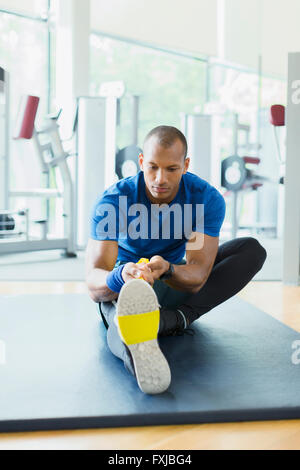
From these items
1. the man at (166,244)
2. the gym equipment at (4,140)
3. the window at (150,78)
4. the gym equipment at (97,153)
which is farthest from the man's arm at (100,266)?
the window at (150,78)

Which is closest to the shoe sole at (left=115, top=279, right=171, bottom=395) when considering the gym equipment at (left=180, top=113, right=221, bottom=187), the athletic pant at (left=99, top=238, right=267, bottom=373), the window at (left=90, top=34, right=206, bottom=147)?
the athletic pant at (left=99, top=238, right=267, bottom=373)

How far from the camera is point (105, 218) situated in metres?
1.57

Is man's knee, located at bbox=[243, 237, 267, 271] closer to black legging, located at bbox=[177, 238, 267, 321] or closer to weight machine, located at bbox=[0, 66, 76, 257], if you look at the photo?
black legging, located at bbox=[177, 238, 267, 321]

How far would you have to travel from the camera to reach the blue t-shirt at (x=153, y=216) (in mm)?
1599

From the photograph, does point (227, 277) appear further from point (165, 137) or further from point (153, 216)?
point (165, 137)

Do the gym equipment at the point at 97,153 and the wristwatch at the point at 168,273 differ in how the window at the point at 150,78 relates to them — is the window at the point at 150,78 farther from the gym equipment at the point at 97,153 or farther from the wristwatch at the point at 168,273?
the wristwatch at the point at 168,273

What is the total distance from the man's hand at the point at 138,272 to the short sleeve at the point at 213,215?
38cm

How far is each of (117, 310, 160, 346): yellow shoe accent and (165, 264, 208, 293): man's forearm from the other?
25 centimetres

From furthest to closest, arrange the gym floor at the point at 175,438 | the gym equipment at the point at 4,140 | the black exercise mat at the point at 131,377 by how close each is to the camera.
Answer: the gym equipment at the point at 4,140 → the black exercise mat at the point at 131,377 → the gym floor at the point at 175,438

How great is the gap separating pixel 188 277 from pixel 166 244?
0.68ft

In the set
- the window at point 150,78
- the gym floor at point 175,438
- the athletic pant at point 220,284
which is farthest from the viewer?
the window at point 150,78

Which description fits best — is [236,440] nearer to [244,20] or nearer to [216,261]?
[216,261]

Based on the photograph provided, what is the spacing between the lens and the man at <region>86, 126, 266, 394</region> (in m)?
1.48

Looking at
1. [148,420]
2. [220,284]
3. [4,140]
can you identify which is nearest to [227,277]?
[220,284]
